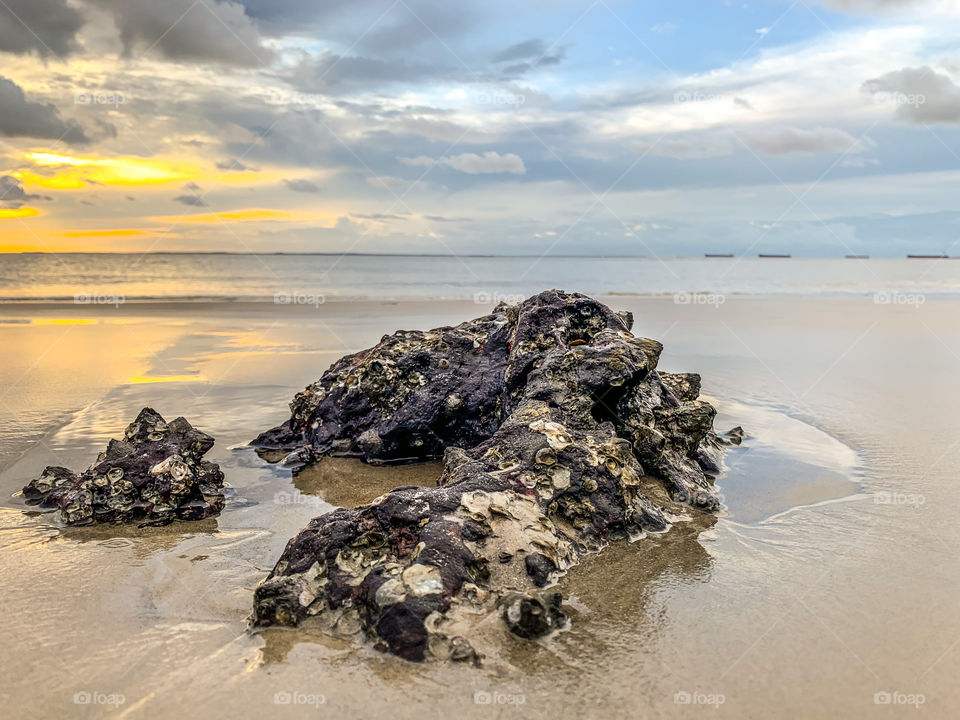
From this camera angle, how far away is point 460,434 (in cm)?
726

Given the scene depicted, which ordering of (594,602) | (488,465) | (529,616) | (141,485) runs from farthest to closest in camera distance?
(141,485) < (488,465) < (594,602) < (529,616)

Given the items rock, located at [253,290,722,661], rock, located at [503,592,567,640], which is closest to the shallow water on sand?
rock, located at [503,592,567,640]

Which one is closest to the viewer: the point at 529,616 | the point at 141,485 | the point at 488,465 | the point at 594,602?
the point at 529,616

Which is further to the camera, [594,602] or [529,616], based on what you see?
[594,602]

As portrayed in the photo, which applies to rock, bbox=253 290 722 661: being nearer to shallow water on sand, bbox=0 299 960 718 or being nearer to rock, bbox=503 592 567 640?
rock, bbox=503 592 567 640

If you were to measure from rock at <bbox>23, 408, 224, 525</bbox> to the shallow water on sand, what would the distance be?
185 millimetres

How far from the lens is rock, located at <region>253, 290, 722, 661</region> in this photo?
12.2 ft

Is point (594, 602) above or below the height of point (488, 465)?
below

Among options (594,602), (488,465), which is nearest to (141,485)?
(488,465)

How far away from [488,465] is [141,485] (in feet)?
9.18

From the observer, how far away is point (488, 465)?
197 inches

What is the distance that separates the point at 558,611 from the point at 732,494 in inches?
120

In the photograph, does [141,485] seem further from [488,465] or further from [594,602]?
[594,602]

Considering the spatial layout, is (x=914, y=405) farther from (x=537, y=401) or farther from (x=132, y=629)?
(x=132, y=629)
